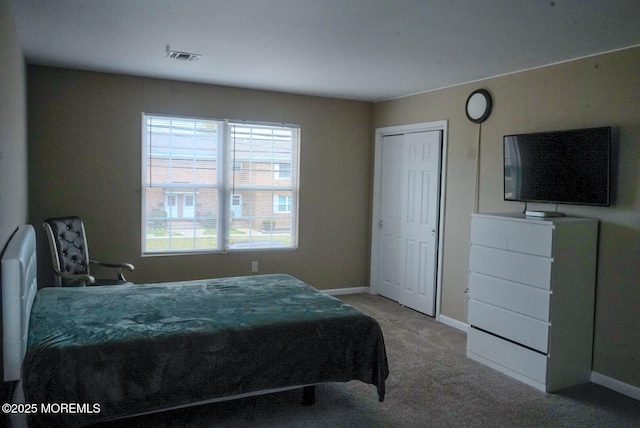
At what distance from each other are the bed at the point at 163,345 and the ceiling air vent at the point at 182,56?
1.72 meters

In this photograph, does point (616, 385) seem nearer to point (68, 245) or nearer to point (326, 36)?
point (326, 36)

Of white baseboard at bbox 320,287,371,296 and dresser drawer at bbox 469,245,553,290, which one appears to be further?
white baseboard at bbox 320,287,371,296

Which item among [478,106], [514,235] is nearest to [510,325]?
[514,235]

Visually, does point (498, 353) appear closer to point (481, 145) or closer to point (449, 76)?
point (481, 145)

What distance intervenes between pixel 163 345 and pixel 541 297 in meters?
2.59

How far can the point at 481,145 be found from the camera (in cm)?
462

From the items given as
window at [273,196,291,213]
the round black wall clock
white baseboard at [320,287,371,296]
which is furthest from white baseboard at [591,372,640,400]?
window at [273,196,291,213]

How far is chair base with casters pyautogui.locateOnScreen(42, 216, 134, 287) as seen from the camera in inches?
162

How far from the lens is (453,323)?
4957 mm

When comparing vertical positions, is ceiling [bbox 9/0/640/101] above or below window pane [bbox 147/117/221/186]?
above

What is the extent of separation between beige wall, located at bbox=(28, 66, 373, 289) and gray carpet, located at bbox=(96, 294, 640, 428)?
230cm

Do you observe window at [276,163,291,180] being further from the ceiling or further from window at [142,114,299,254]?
Answer: the ceiling

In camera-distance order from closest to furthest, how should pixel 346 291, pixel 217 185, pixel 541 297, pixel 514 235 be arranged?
1. pixel 541 297
2. pixel 514 235
3. pixel 217 185
4. pixel 346 291

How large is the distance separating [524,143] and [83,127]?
4067mm
